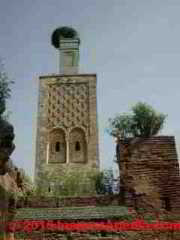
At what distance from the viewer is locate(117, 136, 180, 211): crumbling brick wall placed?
4852 millimetres

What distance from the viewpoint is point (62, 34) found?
33250 millimetres

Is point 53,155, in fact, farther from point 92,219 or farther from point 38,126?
point 92,219

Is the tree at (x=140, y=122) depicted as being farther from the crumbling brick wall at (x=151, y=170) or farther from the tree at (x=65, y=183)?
the crumbling brick wall at (x=151, y=170)

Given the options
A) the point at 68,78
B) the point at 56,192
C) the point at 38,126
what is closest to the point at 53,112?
the point at 38,126

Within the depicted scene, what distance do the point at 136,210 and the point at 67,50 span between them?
89.2 ft

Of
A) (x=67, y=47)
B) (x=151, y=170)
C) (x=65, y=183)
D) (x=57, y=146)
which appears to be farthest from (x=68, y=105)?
(x=151, y=170)

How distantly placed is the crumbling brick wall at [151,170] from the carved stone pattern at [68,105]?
18.9m

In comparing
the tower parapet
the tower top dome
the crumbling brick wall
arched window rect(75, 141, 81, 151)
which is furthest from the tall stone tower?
the crumbling brick wall

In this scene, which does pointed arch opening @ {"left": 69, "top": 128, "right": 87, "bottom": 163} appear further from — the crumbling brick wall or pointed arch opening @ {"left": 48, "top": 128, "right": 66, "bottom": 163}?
the crumbling brick wall

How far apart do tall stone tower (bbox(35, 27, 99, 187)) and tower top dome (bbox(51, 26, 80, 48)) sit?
28.5ft

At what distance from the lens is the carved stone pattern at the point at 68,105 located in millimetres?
24211

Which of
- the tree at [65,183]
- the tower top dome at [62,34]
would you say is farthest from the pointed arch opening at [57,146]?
the tower top dome at [62,34]

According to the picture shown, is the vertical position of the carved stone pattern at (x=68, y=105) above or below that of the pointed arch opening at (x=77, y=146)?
above

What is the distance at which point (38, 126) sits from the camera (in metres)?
23.6
